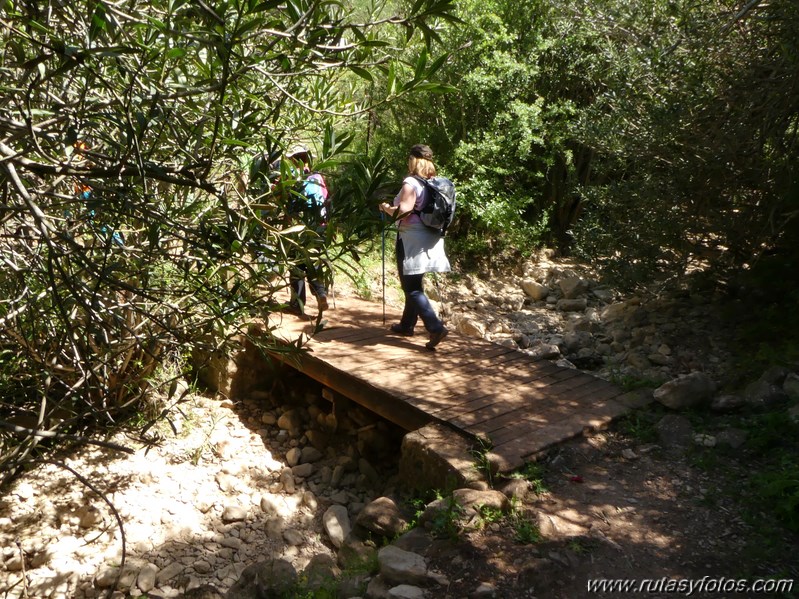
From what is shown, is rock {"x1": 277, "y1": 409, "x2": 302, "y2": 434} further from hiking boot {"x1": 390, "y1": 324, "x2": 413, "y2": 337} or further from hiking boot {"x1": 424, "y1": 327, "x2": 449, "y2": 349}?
hiking boot {"x1": 424, "y1": 327, "x2": 449, "y2": 349}

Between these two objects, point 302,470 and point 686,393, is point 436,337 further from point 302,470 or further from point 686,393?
point 686,393

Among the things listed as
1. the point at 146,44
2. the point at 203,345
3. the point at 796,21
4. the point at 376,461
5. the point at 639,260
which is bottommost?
the point at 376,461

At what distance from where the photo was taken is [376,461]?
20.4ft

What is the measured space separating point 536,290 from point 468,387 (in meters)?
4.29

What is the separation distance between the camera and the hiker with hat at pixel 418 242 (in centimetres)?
580

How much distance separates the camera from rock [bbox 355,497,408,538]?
4331mm

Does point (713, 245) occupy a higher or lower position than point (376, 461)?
higher

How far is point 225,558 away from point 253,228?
10.8ft

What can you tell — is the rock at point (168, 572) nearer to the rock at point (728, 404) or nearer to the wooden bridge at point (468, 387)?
the wooden bridge at point (468, 387)

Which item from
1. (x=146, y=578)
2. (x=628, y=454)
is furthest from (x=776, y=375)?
(x=146, y=578)

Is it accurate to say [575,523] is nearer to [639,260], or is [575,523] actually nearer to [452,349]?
[452,349]

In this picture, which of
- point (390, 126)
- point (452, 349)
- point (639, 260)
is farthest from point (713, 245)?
point (390, 126)

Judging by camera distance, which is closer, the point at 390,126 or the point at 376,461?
the point at 376,461

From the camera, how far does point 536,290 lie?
9414 mm
